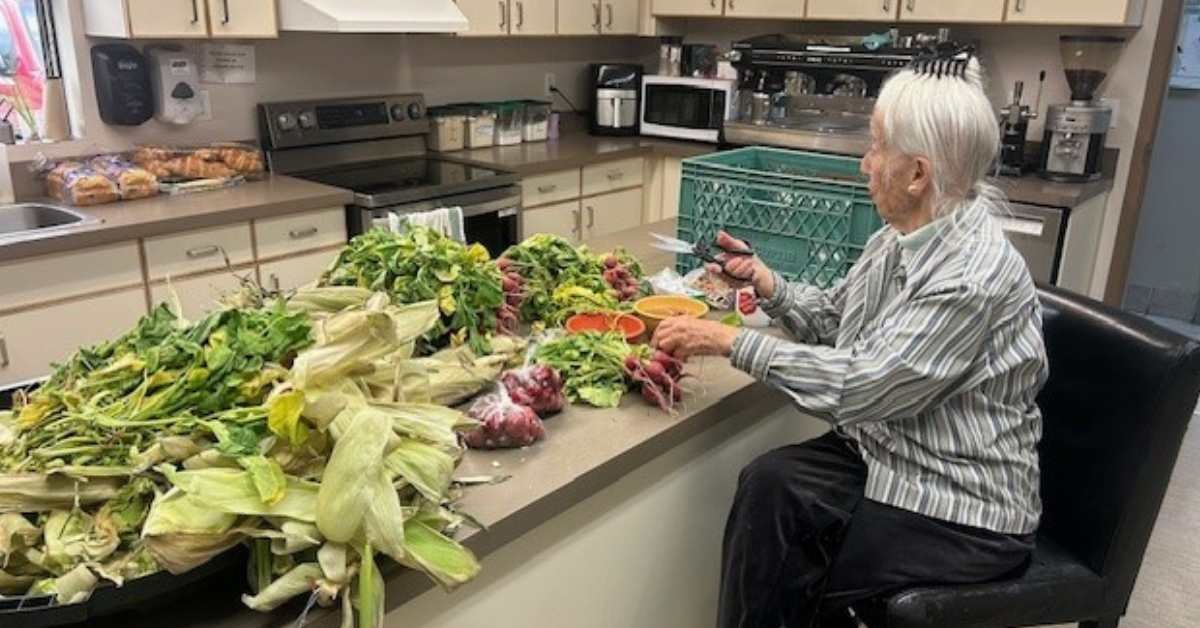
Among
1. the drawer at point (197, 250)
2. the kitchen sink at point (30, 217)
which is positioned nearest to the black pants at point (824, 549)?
the drawer at point (197, 250)

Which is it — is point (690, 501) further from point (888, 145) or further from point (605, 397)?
point (888, 145)

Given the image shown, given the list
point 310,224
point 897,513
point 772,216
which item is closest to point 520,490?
point 897,513

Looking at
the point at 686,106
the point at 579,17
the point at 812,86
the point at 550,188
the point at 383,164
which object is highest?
the point at 579,17

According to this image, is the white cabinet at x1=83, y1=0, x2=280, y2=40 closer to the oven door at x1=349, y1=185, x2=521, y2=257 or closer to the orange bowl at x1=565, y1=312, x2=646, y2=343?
the oven door at x1=349, y1=185, x2=521, y2=257

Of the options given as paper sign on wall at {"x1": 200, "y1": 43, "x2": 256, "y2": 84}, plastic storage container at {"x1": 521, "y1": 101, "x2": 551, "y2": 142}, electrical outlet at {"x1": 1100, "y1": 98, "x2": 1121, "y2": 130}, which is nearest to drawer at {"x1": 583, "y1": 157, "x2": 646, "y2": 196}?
plastic storage container at {"x1": 521, "y1": 101, "x2": 551, "y2": 142}

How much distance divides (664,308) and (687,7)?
3.23 m

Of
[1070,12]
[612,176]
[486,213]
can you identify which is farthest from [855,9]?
[486,213]

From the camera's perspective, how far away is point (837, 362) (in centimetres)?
135

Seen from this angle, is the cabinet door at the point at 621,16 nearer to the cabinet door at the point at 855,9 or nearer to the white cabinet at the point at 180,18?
the cabinet door at the point at 855,9

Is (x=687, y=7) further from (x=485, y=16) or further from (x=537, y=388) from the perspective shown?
(x=537, y=388)

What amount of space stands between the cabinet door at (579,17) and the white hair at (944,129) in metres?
3.17

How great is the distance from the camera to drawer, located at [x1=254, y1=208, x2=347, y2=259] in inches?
120

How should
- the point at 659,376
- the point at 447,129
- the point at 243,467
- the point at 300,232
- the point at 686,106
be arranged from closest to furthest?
the point at 243,467 → the point at 659,376 → the point at 300,232 → the point at 447,129 → the point at 686,106

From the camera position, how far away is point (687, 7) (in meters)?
4.54
